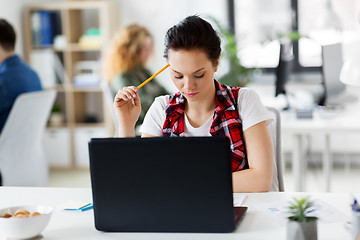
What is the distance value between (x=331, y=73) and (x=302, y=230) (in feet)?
8.29

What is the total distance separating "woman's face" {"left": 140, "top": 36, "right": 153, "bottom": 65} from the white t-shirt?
164 cm

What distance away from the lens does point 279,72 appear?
367 cm

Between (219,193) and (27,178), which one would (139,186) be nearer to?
(219,193)

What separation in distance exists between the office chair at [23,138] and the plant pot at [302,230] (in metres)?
1.97

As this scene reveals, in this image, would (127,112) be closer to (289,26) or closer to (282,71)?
(282,71)

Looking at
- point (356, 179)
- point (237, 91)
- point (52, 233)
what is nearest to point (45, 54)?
point (356, 179)

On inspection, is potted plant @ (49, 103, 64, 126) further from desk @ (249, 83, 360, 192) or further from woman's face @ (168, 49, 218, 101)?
woman's face @ (168, 49, 218, 101)

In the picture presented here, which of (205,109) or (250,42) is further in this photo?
(250,42)

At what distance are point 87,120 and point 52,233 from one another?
3.84m

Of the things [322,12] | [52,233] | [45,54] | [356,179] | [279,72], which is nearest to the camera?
[52,233]

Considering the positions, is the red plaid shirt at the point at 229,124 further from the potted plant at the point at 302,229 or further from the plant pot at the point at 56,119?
the plant pot at the point at 56,119

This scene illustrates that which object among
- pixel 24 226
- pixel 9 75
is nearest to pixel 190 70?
pixel 24 226

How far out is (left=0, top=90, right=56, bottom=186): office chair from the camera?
2.89 metres

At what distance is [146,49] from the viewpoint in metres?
3.63
